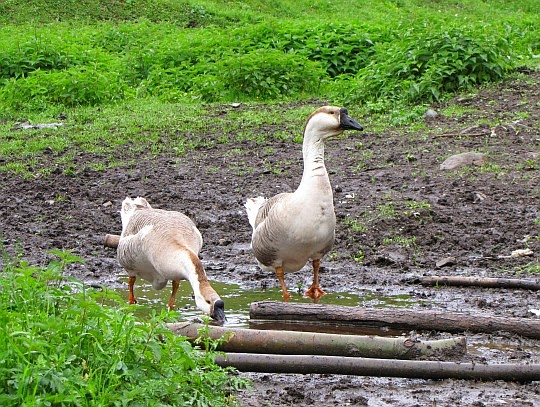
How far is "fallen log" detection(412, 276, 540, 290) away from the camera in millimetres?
7672

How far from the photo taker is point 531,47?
18.2 meters

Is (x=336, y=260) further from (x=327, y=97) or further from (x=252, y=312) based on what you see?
(x=327, y=97)

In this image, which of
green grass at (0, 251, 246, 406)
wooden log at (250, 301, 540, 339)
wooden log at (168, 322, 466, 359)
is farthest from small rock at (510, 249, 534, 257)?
green grass at (0, 251, 246, 406)

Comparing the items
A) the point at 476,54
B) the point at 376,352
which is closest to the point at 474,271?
the point at 376,352

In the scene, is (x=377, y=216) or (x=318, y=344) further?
(x=377, y=216)

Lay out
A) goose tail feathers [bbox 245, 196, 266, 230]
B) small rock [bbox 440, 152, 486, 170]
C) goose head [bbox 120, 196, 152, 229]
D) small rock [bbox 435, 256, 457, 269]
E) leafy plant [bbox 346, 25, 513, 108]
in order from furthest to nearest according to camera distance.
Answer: leafy plant [bbox 346, 25, 513, 108]
small rock [bbox 440, 152, 486, 170]
goose tail feathers [bbox 245, 196, 266, 230]
small rock [bbox 435, 256, 457, 269]
goose head [bbox 120, 196, 152, 229]

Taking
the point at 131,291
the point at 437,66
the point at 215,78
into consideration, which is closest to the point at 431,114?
the point at 437,66

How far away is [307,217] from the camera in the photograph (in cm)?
746

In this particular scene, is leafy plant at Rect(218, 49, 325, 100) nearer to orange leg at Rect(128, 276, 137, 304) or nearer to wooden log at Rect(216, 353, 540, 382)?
orange leg at Rect(128, 276, 137, 304)

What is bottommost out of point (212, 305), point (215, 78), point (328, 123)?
point (212, 305)

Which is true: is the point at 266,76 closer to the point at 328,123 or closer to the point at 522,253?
the point at 522,253

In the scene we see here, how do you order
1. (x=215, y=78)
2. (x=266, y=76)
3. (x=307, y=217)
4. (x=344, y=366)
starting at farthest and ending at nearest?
(x=215, y=78)
(x=266, y=76)
(x=307, y=217)
(x=344, y=366)

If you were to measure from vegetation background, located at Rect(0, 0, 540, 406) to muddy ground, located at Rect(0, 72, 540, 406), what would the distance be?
2.01 ft

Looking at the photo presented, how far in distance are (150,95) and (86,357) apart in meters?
13.6
